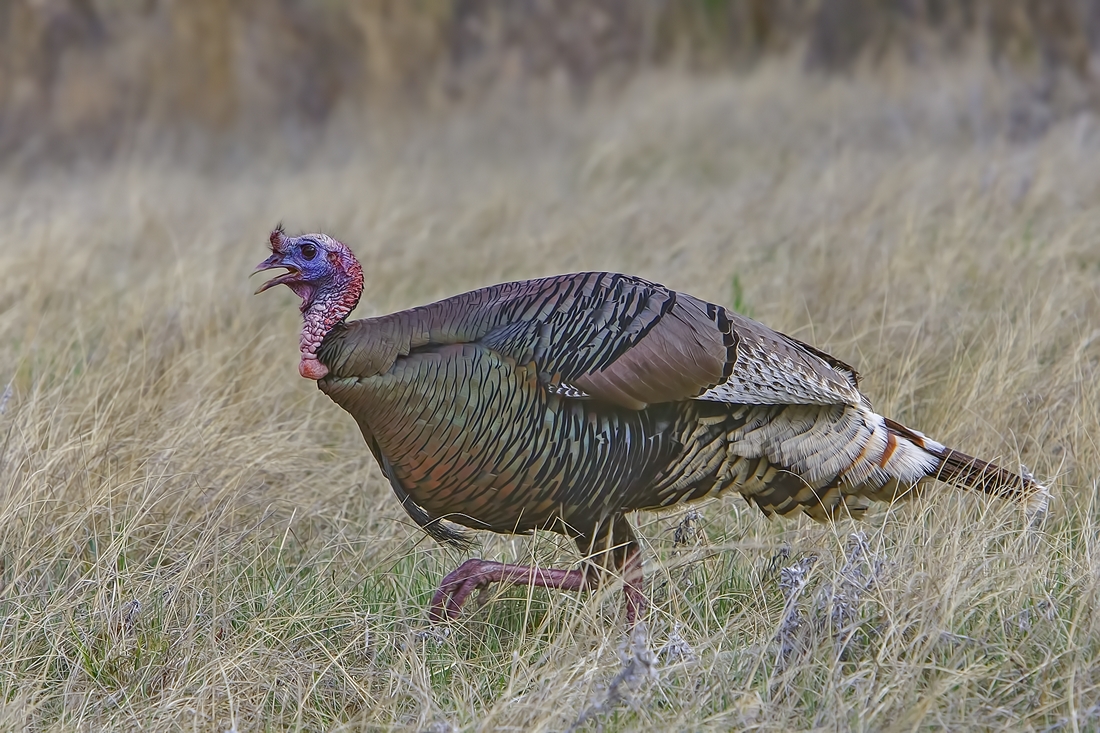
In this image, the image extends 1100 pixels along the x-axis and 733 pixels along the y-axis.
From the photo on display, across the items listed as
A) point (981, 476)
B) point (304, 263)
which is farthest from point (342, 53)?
point (981, 476)

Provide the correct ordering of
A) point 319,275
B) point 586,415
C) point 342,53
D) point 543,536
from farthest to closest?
point 342,53 → point 543,536 → point 319,275 → point 586,415

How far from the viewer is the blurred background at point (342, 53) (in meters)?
12.1

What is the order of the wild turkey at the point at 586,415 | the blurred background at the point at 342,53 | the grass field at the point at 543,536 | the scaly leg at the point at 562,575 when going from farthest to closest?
the blurred background at the point at 342,53 → the scaly leg at the point at 562,575 → the wild turkey at the point at 586,415 → the grass field at the point at 543,536

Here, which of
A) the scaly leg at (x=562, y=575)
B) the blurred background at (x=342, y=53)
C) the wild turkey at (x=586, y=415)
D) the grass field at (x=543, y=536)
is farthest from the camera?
the blurred background at (x=342, y=53)

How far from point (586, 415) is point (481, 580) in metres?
0.45

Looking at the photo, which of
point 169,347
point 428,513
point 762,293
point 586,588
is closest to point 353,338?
point 428,513

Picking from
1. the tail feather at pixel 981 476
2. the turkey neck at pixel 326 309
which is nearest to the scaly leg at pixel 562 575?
the turkey neck at pixel 326 309

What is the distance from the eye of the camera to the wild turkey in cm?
283

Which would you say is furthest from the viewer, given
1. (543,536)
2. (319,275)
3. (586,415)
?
(543,536)

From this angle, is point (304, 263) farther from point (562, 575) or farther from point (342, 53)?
point (342, 53)

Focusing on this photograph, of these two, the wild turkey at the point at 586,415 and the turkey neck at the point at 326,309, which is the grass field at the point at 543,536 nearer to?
the wild turkey at the point at 586,415

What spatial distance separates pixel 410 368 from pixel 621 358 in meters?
0.44

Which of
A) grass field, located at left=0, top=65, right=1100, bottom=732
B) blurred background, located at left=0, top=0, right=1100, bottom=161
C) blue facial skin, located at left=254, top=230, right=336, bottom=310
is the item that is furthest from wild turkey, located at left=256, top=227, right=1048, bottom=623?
blurred background, located at left=0, top=0, right=1100, bottom=161

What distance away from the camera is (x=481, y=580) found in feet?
9.84
